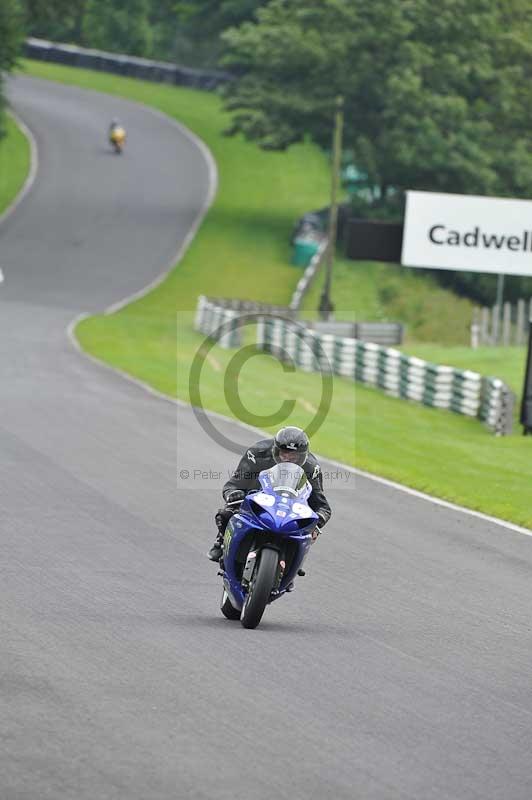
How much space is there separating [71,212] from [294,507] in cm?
5556

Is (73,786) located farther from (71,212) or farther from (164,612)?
(71,212)

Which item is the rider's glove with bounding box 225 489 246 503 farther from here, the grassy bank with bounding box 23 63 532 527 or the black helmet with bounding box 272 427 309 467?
the grassy bank with bounding box 23 63 532 527

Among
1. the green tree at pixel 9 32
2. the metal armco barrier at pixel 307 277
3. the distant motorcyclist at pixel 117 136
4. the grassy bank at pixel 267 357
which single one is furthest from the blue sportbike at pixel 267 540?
Answer: the distant motorcyclist at pixel 117 136

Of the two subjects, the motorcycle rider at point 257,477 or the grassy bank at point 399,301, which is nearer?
the motorcycle rider at point 257,477

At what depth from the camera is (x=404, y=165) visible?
211 feet

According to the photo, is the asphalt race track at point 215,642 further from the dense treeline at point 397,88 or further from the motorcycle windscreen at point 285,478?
the dense treeline at point 397,88

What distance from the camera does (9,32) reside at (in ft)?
197

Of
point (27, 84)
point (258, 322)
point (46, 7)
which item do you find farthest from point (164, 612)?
point (27, 84)

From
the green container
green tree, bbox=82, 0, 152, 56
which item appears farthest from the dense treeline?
green tree, bbox=82, 0, 152, 56

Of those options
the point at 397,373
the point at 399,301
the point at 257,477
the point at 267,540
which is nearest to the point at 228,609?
the point at 267,540

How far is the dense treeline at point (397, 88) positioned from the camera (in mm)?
63906

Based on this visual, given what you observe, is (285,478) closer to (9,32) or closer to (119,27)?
(9,32)

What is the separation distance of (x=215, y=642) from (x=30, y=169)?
2458 inches

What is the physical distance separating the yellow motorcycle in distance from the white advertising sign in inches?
1608
